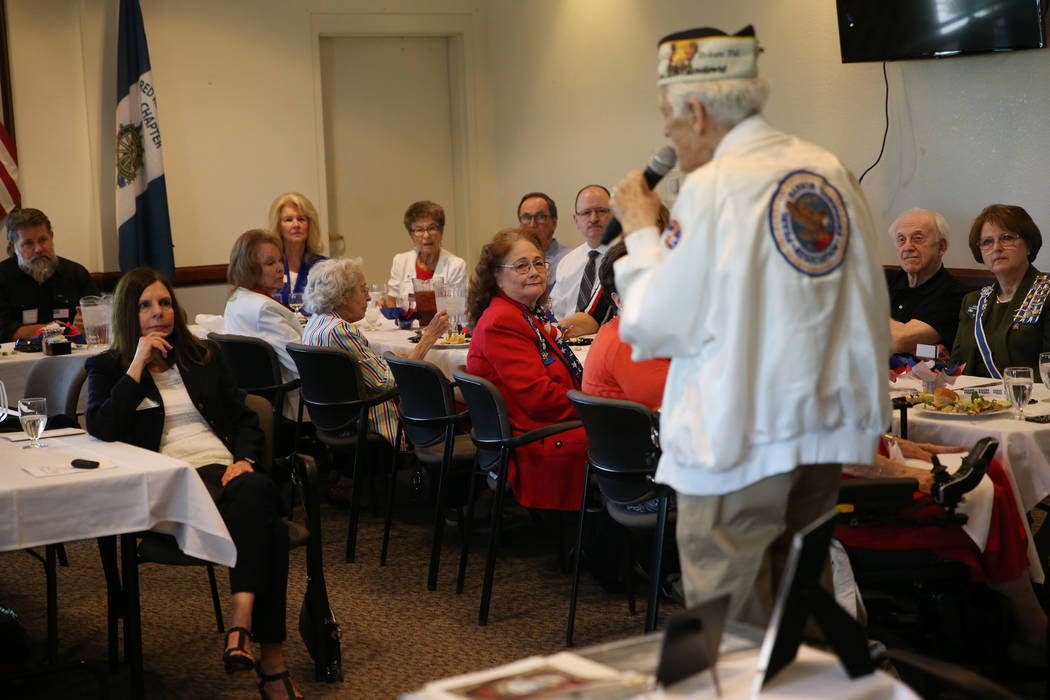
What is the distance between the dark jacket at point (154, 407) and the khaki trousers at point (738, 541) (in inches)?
68.5

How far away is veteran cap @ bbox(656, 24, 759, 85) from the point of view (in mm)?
1751

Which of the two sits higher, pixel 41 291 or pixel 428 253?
pixel 428 253

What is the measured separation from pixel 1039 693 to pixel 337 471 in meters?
3.29

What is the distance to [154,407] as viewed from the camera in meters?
3.15

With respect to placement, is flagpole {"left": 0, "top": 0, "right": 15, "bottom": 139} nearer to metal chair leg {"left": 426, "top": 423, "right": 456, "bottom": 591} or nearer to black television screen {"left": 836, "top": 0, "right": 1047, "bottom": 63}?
metal chair leg {"left": 426, "top": 423, "right": 456, "bottom": 591}

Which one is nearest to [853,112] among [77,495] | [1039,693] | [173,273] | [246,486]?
[1039,693]

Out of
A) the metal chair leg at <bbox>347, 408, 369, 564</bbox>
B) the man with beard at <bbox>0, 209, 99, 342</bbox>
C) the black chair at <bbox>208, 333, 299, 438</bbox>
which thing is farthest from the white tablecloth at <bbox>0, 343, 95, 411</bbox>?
the metal chair leg at <bbox>347, 408, 369, 564</bbox>

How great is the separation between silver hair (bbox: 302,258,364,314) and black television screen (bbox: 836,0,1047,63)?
2469 millimetres

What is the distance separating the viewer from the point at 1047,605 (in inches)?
124

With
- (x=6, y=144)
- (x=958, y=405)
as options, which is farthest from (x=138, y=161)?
(x=958, y=405)

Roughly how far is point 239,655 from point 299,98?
19.4 feet

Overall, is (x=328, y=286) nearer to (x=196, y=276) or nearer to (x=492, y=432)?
(x=492, y=432)

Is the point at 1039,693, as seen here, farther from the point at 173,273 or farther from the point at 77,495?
the point at 173,273

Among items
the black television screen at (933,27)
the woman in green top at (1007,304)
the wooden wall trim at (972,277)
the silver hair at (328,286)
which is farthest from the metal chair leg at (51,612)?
the black television screen at (933,27)
